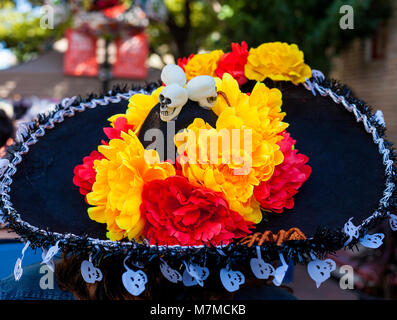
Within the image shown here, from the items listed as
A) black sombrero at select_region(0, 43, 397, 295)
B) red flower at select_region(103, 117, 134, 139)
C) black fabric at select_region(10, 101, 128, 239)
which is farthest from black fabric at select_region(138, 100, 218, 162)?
black fabric at select_region(10, 101, 128, 239)

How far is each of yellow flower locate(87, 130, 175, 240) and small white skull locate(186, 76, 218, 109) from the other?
0.18 metres

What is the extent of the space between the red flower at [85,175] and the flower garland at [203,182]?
3cm

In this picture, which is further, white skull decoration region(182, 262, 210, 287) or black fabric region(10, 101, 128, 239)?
black fabric region(10, 101, 128, 239)

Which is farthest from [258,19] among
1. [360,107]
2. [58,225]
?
[58,225]

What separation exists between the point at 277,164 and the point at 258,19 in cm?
486

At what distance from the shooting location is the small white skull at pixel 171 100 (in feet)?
3.73

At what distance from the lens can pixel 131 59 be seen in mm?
7781

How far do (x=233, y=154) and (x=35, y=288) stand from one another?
2.48ft

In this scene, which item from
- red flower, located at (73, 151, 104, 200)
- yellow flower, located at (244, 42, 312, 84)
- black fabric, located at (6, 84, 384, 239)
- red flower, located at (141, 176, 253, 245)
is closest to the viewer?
red flower, located at (141, 176, 253, 245)

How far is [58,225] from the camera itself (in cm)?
122

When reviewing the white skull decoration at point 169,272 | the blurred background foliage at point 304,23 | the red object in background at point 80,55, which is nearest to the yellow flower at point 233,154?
the white skull decoration at point 169,272

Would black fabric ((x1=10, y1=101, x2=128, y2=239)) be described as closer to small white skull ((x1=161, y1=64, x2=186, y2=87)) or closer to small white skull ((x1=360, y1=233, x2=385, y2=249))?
small white skull ((x1=161, y1=64, x2=186, y2=87))

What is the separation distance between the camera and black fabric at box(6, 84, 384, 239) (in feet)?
3.90
